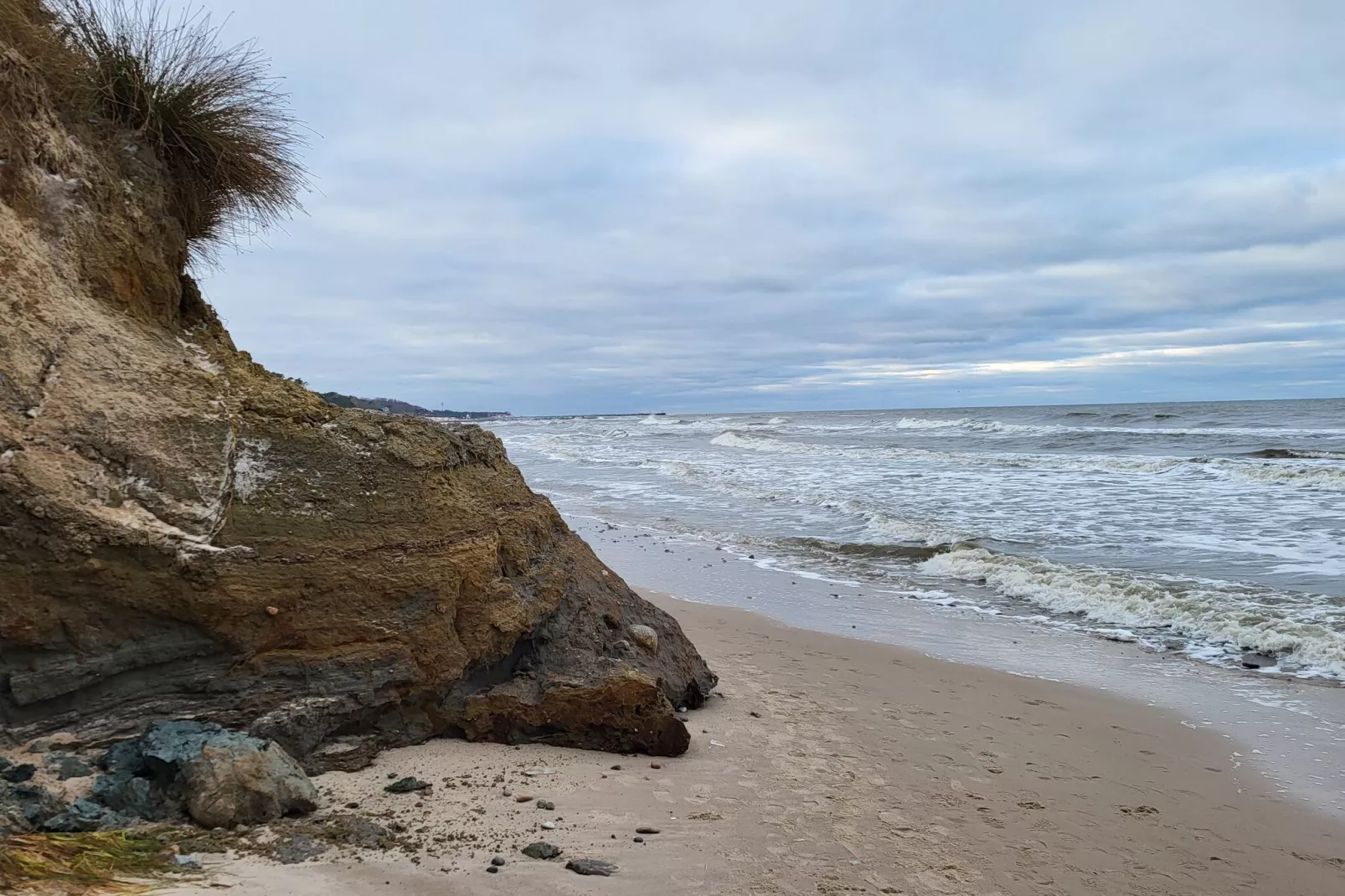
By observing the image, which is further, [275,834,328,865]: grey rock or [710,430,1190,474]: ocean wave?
[710,430,1190,474]: ocean wave

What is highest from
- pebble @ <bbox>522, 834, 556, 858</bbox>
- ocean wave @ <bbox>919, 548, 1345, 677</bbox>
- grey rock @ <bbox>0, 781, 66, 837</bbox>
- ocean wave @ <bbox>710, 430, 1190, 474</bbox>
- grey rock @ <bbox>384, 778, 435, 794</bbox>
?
ocean wave @ <bbox>710, 430, 1190, 474</bbox>

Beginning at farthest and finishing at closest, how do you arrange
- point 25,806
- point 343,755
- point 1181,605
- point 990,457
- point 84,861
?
1. point 990,457
2. point 1181,605
3. point 343,755
4. point 25,806
5. point 84,861

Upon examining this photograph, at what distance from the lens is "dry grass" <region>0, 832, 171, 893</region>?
2.59m

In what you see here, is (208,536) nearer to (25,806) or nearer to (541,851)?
(25,806)

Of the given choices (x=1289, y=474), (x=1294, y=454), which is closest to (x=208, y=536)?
(x=1289, y=474)

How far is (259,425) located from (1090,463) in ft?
84.7

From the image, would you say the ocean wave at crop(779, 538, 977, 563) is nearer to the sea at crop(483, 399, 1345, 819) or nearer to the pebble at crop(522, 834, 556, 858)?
the sea at crop(483, 399, 1345, 819)

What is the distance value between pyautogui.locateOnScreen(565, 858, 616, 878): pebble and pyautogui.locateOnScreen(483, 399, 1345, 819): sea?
13.3 feet

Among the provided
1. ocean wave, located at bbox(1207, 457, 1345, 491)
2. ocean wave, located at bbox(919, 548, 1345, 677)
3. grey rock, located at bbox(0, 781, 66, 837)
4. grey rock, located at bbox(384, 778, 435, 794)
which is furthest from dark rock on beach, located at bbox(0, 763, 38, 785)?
ocean wave, located at bbox(1207, 457, 1345, 491)

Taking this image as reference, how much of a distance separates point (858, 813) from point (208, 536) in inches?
128

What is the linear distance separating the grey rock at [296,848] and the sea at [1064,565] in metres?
5.11

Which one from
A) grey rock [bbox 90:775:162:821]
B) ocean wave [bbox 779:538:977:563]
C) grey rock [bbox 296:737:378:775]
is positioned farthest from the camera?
ocean wave [bbox 779:538:977:563]

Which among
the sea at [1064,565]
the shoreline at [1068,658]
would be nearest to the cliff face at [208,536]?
the shoreline at [1068,658]

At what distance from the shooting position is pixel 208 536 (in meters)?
3.82
